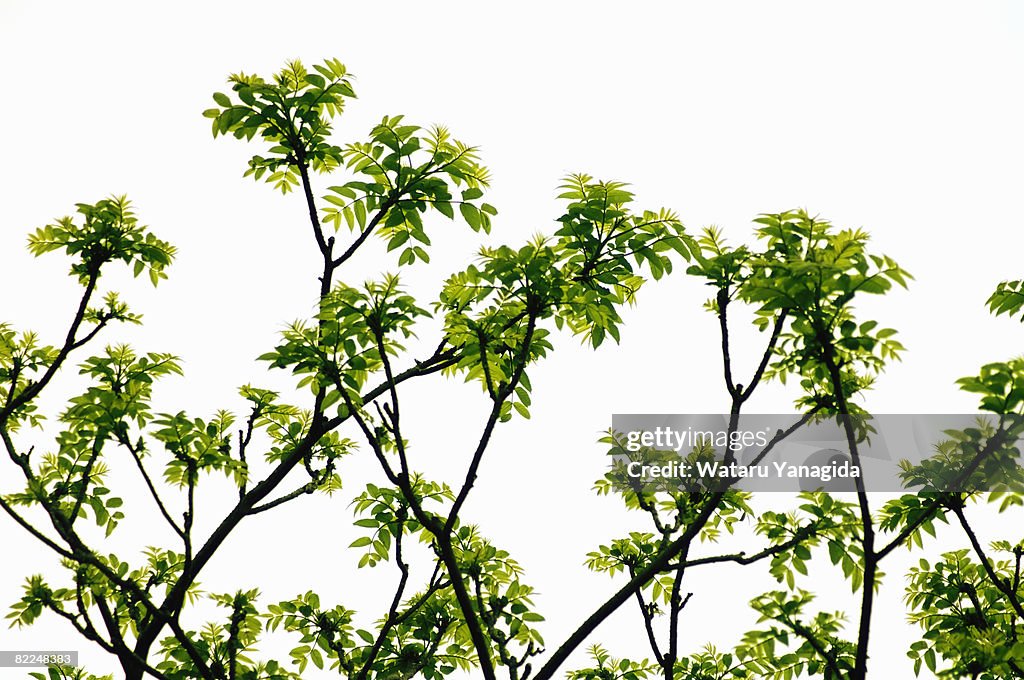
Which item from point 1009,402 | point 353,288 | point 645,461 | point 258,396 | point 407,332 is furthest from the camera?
point 258,396

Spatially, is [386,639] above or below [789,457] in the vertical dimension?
below

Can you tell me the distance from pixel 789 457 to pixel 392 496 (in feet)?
8.36

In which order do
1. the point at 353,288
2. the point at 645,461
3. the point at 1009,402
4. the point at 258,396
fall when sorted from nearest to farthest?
1. the point at 1009,402
2. the point at 353,288
3. the point at 645,461
4. the point at 258,396

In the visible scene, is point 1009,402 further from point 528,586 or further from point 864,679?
point 528,586

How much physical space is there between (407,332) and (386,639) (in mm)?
2193

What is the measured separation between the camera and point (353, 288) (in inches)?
186

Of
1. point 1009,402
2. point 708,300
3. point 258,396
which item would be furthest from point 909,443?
point 258,396

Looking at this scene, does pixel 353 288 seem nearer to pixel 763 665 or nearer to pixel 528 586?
pixel 528 586

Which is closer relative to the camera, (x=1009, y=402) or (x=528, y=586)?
(x=1009, y=402)

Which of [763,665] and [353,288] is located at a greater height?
[353,288]

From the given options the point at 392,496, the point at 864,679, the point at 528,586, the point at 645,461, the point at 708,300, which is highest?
the point at 708,300

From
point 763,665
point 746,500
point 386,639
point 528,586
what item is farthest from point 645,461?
point 386,639

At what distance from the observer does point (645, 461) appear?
5598mm

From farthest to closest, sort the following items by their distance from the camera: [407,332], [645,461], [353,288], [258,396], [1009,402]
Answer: [258,396], [645,461], [407,332], [353,288], [1009,402]
